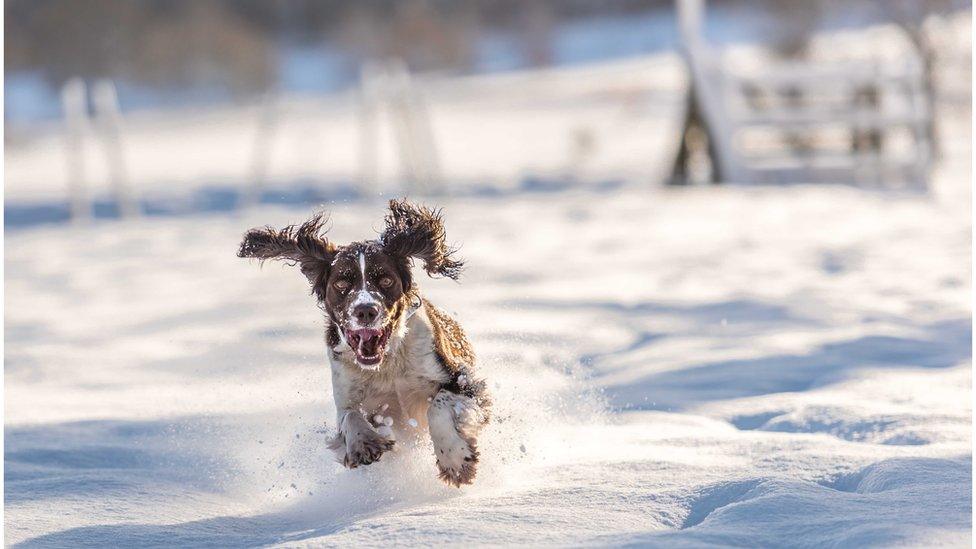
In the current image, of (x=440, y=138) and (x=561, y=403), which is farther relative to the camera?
(x=440, y=138)

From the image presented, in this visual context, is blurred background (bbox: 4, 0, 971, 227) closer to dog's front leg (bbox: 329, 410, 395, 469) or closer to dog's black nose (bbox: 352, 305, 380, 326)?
dog's front leg (bbox: 329, 410, 395, 469)

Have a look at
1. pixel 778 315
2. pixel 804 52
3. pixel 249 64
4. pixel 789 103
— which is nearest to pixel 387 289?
pixel 778 315

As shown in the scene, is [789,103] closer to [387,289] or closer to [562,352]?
[562,352]

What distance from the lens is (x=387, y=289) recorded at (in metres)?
3.81

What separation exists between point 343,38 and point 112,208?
31.4 metres

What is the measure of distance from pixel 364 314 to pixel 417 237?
54cm

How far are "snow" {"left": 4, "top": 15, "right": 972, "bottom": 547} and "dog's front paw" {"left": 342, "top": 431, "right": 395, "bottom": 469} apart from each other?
0.13 metres

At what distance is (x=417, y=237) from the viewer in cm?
407

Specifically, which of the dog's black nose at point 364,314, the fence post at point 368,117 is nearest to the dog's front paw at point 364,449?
the dog's black nose at point 364,314

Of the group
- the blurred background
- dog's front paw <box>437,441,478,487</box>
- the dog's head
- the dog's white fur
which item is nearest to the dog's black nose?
the dog's head

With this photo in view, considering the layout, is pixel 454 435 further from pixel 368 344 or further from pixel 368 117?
pixel 368 117

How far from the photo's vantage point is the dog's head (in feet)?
12.0

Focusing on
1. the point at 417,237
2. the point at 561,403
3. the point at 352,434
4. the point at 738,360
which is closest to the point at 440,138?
the point at 738,360

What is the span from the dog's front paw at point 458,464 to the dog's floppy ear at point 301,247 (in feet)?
2.26
